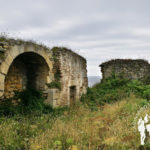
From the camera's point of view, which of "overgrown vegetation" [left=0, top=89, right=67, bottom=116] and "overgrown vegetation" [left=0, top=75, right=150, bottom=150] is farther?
"overgrown vegetation" [left=0, top=89, right=67, bottom=116]

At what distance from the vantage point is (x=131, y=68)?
14.8m

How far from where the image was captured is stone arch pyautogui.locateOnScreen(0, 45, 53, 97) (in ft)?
24.1

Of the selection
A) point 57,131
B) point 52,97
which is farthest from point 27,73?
point 57,131

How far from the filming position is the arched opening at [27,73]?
758 cm

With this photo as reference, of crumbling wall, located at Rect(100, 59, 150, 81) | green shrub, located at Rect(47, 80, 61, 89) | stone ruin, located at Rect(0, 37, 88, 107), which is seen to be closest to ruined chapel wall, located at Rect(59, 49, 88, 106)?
stone ruin, located at Rect(0, 37, 88, 107)

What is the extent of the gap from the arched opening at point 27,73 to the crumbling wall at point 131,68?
8.08 metres

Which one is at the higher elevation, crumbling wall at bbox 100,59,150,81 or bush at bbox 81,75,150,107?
crumbling wall at bbox 100,59,150,81

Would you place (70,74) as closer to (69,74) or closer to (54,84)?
(69,74)

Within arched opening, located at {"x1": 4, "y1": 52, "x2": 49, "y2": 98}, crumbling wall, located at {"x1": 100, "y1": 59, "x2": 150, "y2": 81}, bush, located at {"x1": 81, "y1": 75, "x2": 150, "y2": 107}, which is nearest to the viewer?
arched opening, located at {"x1": 4, "y1": 52, "x2": 49, "y2": 98}

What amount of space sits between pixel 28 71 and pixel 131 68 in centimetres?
887

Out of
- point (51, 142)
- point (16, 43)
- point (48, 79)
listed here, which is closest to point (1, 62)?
point (16, 43)

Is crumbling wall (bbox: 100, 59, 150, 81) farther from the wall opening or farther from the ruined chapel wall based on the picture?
the wall opening

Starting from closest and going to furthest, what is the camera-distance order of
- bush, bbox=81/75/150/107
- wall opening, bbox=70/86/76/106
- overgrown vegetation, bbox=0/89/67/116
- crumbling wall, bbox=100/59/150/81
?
overgrown vegetation, bbox=0/89/67/116
wall opening, bbox=70/86/76/106
bush, bbox=81/75/150/107
crumbling wall, bbox=100/59/150/81

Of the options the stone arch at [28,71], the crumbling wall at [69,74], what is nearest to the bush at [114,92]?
the crumbling wall at [69,74]
